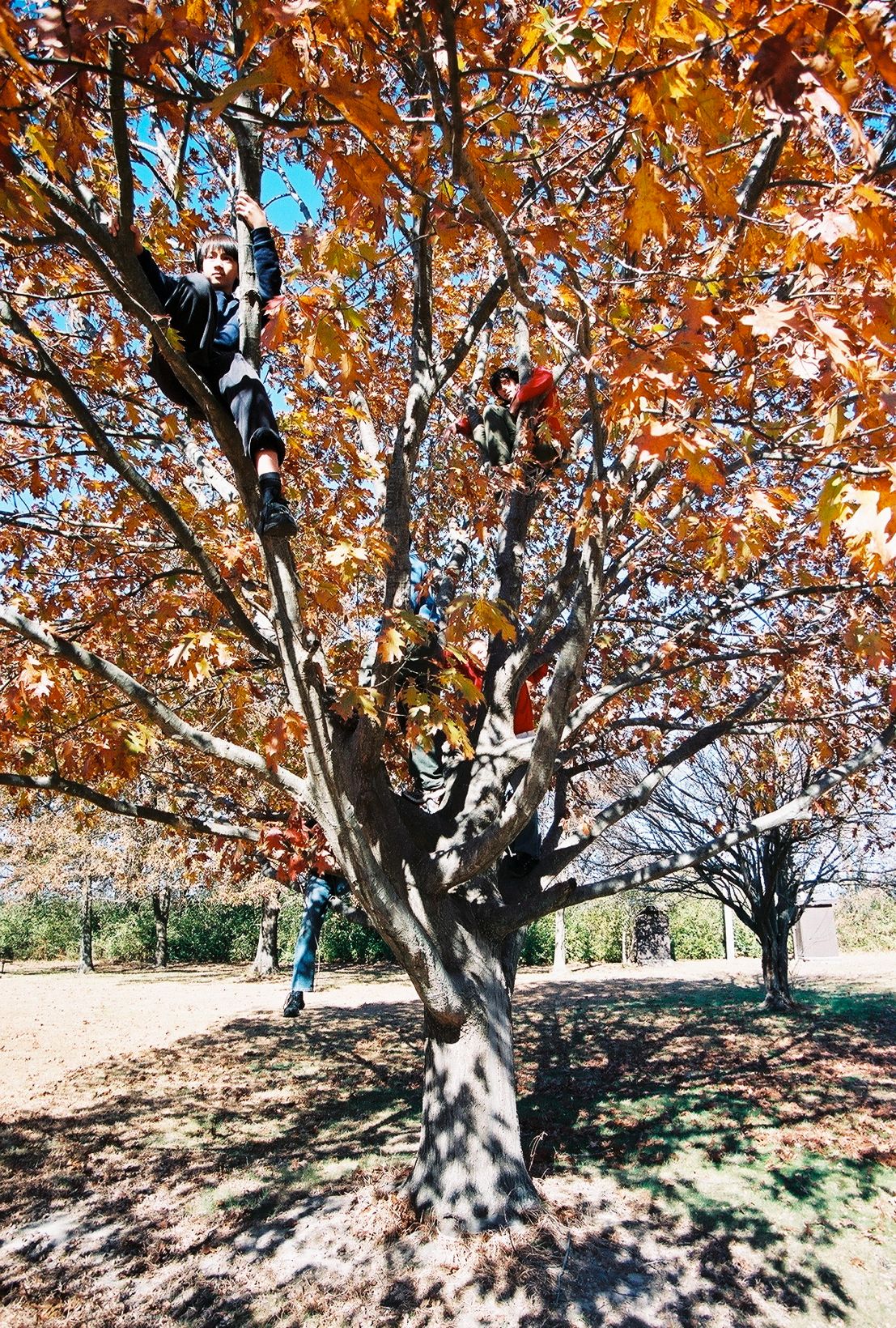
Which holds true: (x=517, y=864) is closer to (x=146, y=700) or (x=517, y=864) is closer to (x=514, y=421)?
(x=146, y=700)

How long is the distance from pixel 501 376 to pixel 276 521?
320cm

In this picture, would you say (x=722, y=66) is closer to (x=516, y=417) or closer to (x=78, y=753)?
(x=516, y=417)

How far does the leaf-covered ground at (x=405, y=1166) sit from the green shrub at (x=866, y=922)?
16843 mm

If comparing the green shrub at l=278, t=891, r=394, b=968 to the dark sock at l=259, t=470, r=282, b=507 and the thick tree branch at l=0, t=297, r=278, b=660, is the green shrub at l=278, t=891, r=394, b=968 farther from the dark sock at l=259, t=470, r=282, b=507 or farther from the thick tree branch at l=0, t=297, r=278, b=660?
the dark sock at l=259, t=470, r=282, b=507

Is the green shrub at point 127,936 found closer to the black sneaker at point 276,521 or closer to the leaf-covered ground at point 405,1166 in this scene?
the leaf-covered ground at point 405,1166

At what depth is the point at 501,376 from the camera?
538 centimetres

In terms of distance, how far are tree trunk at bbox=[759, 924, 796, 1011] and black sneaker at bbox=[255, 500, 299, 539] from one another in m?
9.22

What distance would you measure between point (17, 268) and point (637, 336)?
4.42 m

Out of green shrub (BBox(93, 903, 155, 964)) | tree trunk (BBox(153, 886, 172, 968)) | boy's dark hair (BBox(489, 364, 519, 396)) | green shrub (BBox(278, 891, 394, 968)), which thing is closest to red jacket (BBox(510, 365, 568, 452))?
boy's dark hair (BBox(489, 364, 519, 396))

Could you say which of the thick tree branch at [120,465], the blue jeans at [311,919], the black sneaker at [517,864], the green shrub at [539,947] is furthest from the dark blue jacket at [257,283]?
the green shrub at [539,947]

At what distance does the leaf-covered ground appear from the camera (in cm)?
372

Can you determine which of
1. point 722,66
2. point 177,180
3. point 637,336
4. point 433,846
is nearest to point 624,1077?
point 433,846

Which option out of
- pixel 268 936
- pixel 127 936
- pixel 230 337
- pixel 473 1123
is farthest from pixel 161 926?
pixel 230 337

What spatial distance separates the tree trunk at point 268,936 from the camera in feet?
61.1
